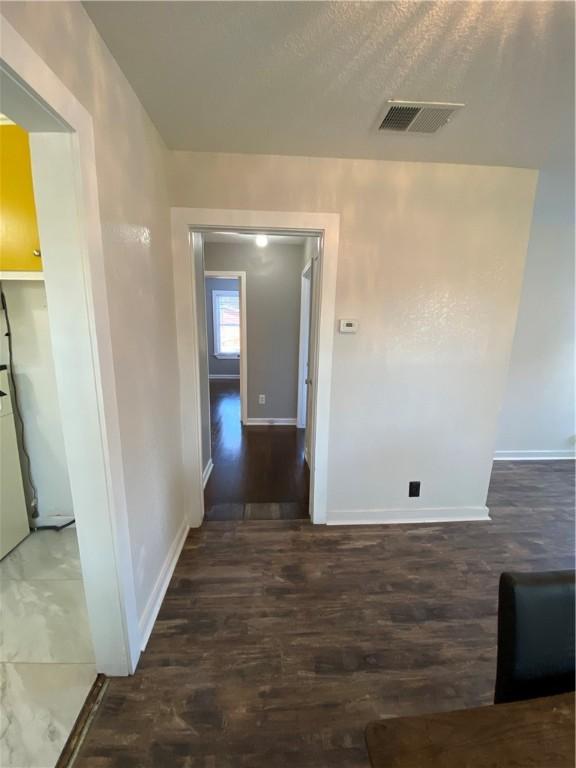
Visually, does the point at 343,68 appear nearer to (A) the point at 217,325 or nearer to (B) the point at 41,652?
(B) the point at 41,652

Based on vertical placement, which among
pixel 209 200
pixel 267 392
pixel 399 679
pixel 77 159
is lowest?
pixel 399 679

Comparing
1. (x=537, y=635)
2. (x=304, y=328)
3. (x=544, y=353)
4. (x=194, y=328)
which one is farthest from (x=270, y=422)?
(x=537, y=635)

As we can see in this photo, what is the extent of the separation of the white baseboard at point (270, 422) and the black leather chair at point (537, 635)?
3.90m

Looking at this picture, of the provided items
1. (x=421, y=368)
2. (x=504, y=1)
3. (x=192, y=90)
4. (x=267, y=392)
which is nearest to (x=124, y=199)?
(x=192, y=90)

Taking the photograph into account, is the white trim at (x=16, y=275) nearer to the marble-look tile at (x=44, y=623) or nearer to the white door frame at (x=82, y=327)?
the white door frame at (x=82, y=327)

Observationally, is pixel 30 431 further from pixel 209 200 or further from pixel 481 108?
pixel 481 108

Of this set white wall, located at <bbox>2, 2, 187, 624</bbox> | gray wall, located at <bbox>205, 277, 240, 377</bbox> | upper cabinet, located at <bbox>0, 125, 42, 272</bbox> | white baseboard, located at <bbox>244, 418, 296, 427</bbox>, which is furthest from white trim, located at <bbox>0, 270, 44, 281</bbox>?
gray wall, located at <bbox>205, 277, 240, 377</bbox>

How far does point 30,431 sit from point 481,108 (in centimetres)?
307

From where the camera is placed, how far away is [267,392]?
4.57m

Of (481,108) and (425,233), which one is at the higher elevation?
(481,108)

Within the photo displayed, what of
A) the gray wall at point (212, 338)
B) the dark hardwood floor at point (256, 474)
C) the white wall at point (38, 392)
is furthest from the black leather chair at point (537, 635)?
the gray wall at point (212, 338)

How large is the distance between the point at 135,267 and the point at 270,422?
3.43 metres

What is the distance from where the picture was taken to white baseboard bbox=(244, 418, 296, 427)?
461cm

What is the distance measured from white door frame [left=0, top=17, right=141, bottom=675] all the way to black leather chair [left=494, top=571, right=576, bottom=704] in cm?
127
